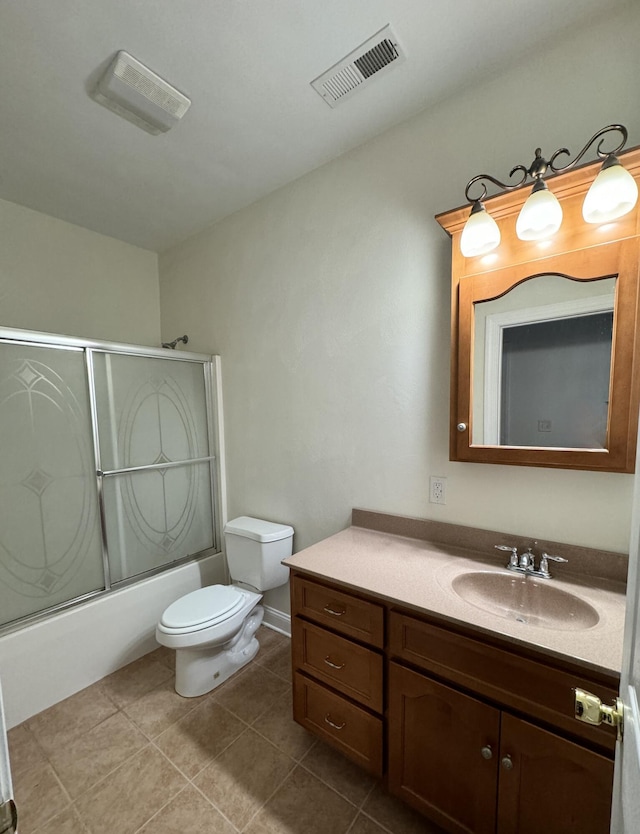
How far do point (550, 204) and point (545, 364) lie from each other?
0.52m

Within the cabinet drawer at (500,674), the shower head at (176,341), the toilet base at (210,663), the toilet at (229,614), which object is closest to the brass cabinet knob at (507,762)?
the cabinet drawer at (500,674)

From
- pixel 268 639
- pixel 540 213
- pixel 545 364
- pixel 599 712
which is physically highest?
pixel 540 213

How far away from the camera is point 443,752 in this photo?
1.03 meters

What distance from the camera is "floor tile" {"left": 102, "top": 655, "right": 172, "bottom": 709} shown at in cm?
172

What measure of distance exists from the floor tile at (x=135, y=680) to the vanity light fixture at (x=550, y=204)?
2537mm

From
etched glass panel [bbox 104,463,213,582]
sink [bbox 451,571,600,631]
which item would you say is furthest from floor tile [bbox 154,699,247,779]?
sink [bbox 451,571,600,631]

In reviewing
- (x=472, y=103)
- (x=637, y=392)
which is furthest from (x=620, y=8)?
(x=637, y=392)

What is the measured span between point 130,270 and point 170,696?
2760 millimetres

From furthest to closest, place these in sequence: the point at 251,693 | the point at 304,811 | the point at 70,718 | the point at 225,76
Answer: the point at 251,693
the point at 70,718
the point at 225,76
the point at 304,811

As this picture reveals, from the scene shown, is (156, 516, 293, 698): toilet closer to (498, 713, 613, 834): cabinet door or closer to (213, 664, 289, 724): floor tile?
(213, 664, 289, 724): floor tile

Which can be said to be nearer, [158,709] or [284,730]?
[284,730]

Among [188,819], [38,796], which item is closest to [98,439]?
[38,796]

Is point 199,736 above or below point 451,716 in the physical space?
below

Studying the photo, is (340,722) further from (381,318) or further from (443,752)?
(381,318)
